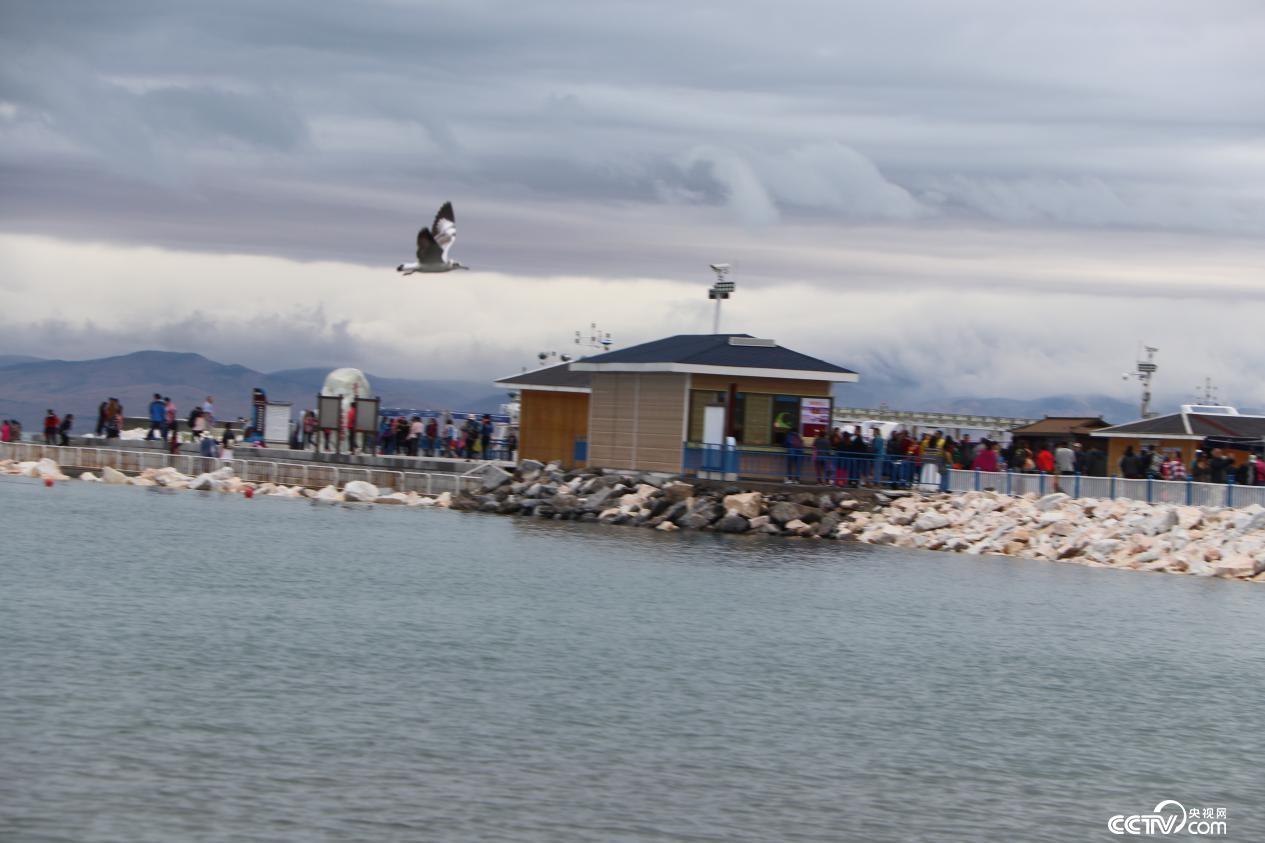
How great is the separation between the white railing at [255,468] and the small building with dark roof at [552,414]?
8.54 ft

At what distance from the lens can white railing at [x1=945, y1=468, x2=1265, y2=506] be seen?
139ft

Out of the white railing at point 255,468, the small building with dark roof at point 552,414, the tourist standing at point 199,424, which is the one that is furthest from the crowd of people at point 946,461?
the tourist standing at point 199,424

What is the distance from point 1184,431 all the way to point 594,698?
42.0m

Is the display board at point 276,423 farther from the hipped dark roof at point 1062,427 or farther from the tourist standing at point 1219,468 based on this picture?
the tourist standing at point 1219,468

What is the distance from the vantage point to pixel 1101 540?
138 feet

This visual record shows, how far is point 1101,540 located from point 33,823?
33.2 m

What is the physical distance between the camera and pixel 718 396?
151 feet

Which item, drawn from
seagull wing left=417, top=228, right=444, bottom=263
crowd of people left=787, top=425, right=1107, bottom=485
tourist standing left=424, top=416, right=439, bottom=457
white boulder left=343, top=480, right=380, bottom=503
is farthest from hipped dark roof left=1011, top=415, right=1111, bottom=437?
seagull wing left=417, top=228, right=444, bottom=263

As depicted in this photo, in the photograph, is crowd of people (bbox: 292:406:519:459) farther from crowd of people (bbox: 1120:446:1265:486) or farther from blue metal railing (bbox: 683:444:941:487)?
crowd of people (bbox: 1120:446:1265:486)

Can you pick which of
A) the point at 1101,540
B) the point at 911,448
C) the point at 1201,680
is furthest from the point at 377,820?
the point at 911,448

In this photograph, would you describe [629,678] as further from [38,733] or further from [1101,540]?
[1101,540]

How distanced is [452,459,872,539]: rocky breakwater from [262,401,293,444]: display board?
15.6 m

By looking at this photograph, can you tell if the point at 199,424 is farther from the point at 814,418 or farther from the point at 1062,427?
the point at 1062,427

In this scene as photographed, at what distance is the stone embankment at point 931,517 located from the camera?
40969 millimetres
